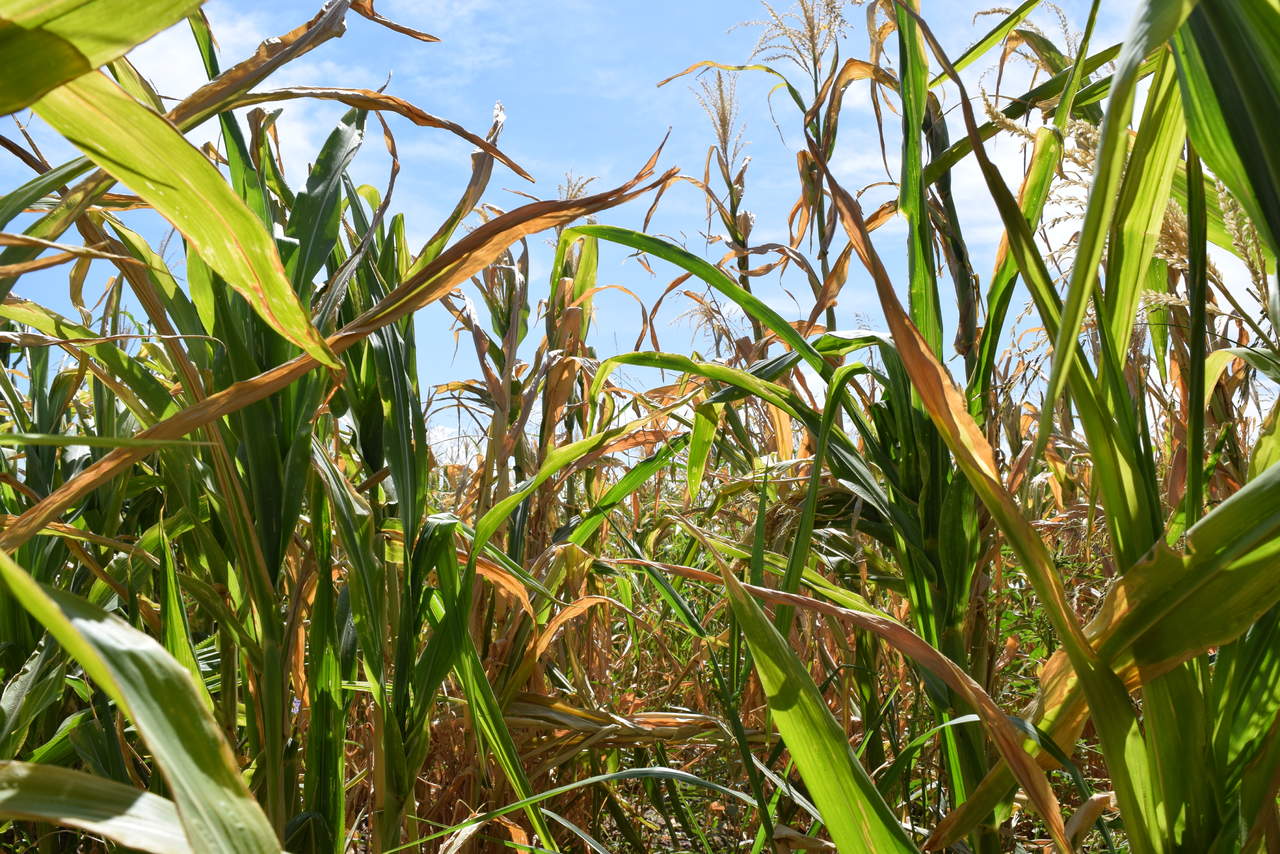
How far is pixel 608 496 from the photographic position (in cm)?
116

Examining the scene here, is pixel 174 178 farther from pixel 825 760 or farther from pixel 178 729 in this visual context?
pixel 825 760

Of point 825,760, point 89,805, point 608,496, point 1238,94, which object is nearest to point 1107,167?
point 1238,94

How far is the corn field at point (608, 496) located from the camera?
1.36 feet

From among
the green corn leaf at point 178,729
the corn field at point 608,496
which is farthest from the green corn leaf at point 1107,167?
the green corn leaf at point 178,729


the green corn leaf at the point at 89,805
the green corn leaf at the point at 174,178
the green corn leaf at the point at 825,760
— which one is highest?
the green corn leaf at the point at 174,178

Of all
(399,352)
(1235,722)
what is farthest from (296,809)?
(1235,722)

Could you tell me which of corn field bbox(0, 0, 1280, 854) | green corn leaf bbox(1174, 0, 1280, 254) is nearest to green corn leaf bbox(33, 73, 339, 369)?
corn field bbox(0, 0, 1280, 854)

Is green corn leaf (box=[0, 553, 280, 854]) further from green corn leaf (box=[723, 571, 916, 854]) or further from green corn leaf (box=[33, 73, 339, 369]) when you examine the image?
green corn leaf (box=[723, 571, 916, 854])

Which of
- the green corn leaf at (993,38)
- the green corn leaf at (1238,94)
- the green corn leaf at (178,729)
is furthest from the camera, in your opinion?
the green corn leaf at (993,38)

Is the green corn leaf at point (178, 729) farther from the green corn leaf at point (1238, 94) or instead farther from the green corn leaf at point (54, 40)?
the green corn leaf at point (1238, 94)

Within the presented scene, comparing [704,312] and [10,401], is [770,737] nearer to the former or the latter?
[10,401]

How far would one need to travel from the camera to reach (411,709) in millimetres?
935

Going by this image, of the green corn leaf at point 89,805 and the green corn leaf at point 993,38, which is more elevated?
the green corn leaf at point 993,38

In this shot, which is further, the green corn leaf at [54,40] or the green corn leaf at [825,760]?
the green corn leaf at [825,760]
